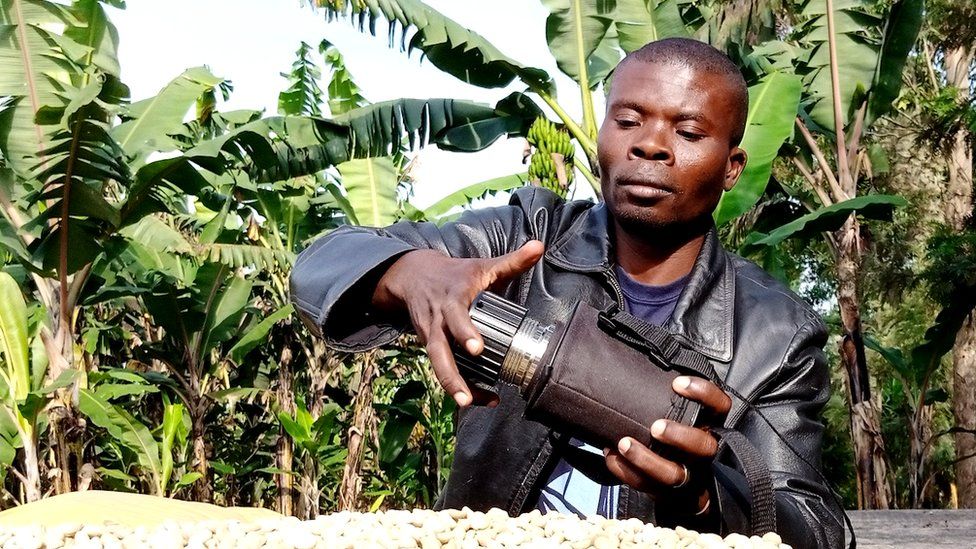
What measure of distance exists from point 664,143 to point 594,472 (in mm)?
458

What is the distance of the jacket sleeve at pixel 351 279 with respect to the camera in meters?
1.24

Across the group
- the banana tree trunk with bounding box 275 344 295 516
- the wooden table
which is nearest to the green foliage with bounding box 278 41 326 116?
the banana tree trunk with bounding box 275 344 295 516

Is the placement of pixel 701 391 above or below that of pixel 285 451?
above

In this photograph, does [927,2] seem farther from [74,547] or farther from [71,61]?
[74,547]

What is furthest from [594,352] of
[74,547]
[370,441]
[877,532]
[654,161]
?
[370,441]

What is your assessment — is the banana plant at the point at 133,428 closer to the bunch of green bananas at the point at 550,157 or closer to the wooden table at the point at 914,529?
the bunch of green bananas at the point at 550,157

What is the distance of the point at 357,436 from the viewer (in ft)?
22.3

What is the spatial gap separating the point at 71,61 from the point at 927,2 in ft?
23.5

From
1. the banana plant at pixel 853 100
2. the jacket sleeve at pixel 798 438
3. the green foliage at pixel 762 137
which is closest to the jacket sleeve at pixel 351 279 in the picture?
the jacket sleeve at pixel 798 438

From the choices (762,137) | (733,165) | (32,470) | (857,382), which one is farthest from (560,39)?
(733,165)

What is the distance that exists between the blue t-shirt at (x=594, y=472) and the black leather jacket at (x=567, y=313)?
4 cm

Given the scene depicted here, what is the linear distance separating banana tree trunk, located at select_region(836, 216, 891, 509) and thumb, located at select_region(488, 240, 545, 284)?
476 centimetres

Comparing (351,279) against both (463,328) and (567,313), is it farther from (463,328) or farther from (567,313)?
(567,313)

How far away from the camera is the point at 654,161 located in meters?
1.35
